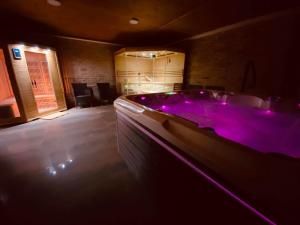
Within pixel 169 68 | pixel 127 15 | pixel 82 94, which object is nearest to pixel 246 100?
pixel 127 15

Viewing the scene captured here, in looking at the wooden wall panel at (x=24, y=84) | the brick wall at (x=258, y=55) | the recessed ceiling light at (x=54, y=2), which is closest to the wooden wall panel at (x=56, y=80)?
the wooden wall panel at (x=24, y=84)

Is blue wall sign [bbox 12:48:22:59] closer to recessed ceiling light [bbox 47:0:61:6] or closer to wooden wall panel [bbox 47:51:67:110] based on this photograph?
wooden wall panel [bbox 47:51:67:110]

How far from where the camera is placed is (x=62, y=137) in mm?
2475

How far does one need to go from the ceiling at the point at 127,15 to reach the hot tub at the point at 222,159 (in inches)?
77.8

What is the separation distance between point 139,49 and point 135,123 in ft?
13.1

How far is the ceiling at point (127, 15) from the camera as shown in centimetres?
247

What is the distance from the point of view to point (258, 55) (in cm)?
313

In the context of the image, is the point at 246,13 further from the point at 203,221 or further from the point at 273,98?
the point at 203,221

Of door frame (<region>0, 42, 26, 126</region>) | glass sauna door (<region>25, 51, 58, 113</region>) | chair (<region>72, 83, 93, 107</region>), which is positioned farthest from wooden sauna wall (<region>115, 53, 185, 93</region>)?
door frame (<region>0, 42, 26, 126</region>)

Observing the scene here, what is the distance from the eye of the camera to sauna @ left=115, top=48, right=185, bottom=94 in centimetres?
541

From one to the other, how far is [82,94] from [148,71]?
3.35m

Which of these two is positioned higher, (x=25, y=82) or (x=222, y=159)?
(x=25, y=82)

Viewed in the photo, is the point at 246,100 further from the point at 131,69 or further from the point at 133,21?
the point at 131,69

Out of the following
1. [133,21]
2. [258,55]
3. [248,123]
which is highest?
[133,21]
